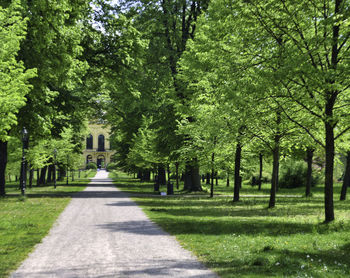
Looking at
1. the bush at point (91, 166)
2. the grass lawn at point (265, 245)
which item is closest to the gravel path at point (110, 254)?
the grass lawn at point (265, 245)

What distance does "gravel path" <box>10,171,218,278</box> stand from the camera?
22.3ft

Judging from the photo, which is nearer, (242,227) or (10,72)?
(242,227)

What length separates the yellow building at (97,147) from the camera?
134 metres

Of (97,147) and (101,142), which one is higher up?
(101,142)

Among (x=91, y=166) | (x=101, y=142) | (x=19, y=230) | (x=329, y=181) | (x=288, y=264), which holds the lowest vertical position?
(x=91, y=166)

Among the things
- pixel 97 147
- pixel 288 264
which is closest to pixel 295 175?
pixel 288 264

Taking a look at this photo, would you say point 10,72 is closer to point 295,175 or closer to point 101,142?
point 295,175

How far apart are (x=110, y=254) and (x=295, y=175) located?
35.3 meters

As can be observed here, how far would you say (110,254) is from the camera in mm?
8281

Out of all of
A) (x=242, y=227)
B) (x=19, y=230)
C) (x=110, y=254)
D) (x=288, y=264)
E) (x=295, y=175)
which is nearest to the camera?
(x=288, y=264)

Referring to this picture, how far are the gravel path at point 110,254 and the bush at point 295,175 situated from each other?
30.3 meters

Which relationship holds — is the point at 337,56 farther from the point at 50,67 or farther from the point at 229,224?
the point at 50,67

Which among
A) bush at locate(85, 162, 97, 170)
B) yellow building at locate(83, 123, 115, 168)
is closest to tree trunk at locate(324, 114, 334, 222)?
bush at locate(85, 162, 97, 170)

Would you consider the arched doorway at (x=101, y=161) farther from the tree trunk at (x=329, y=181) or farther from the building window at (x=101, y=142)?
the tree trunk at (x=329, y=181)
